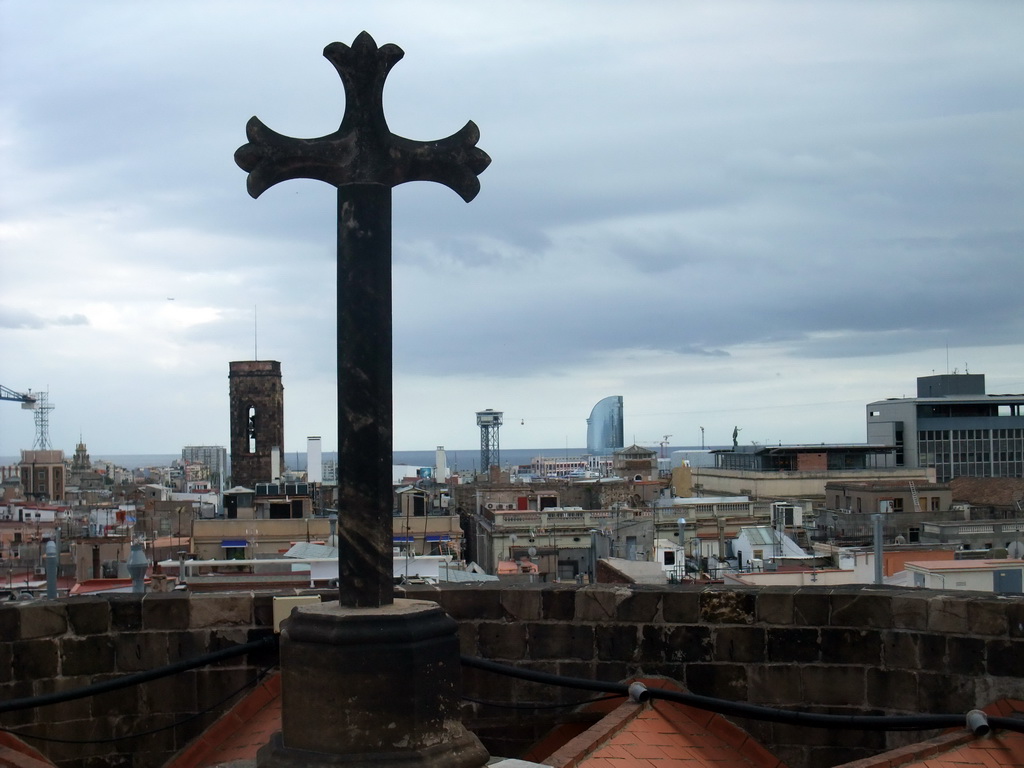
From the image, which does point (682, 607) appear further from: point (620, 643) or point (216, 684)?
point (216, 684)

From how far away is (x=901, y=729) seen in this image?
19.5 feet

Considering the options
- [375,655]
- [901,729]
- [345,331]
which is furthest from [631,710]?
[345,331]

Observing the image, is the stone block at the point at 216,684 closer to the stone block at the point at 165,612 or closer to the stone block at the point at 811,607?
the stone block at the point at 165,612

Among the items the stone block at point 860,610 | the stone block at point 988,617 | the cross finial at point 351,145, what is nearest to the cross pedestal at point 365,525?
the cross finial at point 351,145

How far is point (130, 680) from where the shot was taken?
611 cm

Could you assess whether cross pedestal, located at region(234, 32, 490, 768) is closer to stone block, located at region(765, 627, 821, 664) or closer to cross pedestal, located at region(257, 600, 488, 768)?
cross pedestal, located at region(257, 600, 488, 768)

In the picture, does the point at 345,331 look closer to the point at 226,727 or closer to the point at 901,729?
the point at 226,727

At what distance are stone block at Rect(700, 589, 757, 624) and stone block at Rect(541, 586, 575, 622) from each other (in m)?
0.72

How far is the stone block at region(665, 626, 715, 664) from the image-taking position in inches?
264

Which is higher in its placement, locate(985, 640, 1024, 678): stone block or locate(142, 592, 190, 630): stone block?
locate(142, 592, 190, 630): stone block

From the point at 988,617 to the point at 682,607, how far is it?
1.58m

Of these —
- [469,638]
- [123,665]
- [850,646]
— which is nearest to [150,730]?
[123,665]

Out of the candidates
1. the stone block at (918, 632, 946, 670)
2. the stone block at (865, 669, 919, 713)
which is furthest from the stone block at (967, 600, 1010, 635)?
the stone block at (865, 669, 919, 713)

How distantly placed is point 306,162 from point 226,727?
323 cm
